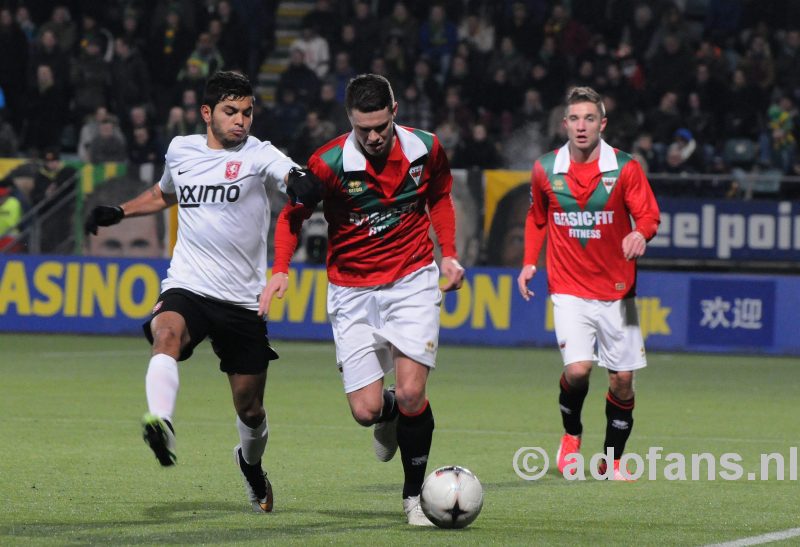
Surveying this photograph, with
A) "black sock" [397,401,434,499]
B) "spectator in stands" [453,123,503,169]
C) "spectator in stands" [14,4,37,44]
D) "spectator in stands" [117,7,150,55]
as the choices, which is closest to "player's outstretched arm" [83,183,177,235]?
"black sock" [397,401,434,499]

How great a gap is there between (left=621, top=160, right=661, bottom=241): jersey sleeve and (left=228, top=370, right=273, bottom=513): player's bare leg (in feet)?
8.46

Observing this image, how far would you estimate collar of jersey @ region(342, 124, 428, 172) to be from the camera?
7457mm

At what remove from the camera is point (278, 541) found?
6660mm

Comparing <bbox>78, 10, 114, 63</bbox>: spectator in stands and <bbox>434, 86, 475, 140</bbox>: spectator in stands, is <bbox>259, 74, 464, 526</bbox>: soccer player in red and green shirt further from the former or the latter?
<bbox>78, 10, 114, 63</bbox>: spectator in stands

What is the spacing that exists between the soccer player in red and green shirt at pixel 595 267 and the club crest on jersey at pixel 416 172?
6.23 ft

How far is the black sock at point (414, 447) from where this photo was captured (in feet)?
24.4

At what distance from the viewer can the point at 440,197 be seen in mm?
7652

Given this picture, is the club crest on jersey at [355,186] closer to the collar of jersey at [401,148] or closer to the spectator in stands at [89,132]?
the collar of jersey at [401,148]

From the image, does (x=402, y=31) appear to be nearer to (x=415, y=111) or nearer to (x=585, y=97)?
(x=415, y=111)

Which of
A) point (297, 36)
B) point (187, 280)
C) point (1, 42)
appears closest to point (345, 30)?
point (297, 36)

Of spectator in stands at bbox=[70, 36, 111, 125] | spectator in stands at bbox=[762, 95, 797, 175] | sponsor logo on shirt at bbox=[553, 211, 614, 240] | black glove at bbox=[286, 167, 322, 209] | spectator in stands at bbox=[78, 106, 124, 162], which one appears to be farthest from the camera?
spectator in stands at bbox=[70, 36, 111, 125]

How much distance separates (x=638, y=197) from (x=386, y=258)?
A: 86.3 inches

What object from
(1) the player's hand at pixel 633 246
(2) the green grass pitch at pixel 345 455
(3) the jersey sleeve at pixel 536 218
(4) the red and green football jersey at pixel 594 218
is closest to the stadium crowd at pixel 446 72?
(2) the green grass pitch at pixel 345 455

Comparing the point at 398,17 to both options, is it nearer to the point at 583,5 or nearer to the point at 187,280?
the point at 583,5
